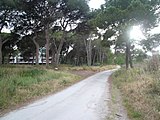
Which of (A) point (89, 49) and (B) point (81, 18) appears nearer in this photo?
(B) point (81, 18)

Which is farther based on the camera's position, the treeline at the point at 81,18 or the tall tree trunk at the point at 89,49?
the tall tree trunk at the point at 89,49

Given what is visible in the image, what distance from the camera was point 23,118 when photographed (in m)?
9.46

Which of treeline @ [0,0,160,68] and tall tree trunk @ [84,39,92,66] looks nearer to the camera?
treeline @ [0,0,160,68]

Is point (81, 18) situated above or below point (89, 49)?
above

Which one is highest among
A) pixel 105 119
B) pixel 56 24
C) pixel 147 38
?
pixel 56 24

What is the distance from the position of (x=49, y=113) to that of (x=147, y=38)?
28727 millimetres

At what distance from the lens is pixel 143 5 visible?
29.1 meters

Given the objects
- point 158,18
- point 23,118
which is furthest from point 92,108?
point 158,18

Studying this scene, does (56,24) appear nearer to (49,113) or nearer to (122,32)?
(122,32)

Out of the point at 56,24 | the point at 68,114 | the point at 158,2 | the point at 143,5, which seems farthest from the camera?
the point at 56,24

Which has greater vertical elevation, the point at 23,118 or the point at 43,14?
the point at 43,14

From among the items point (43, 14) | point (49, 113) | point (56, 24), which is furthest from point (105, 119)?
point (56, 24)

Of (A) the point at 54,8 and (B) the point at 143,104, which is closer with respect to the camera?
(B) the point at 143,104

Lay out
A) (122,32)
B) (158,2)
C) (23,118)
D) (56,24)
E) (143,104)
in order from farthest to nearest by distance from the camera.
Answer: (56,24)
(122,32)
(158,2)
(143,104)
(23,118)
